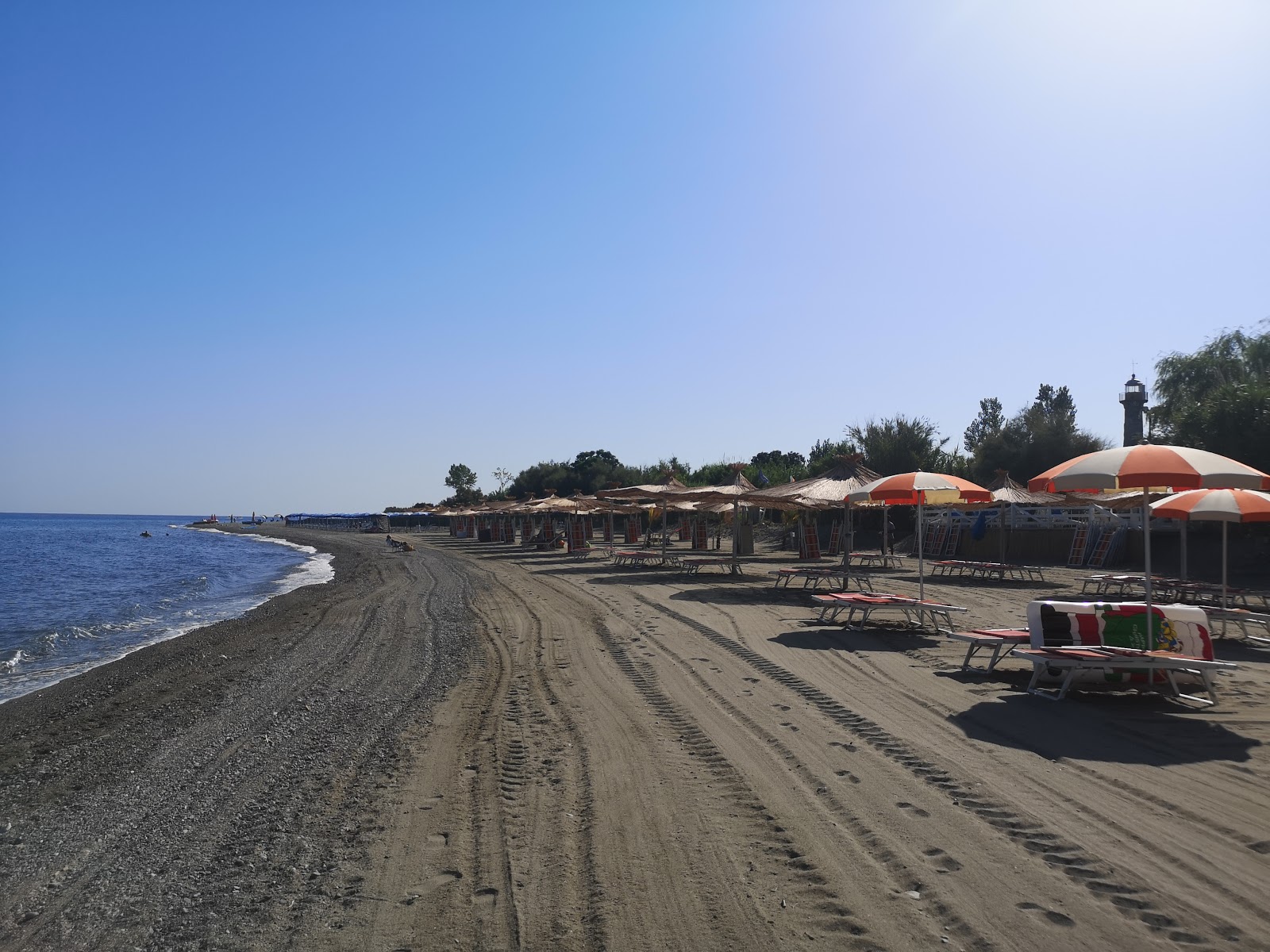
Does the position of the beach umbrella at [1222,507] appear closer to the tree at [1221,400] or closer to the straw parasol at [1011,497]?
the straw parasol at [1011,497]

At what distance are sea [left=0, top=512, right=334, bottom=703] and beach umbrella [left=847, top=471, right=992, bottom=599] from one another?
1116 centimetres

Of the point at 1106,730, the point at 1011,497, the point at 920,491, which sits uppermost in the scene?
the point at 1011,497

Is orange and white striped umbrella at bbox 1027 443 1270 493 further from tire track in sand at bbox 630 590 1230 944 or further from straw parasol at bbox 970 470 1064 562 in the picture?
straw parasol at bbox 970 470 1064 562

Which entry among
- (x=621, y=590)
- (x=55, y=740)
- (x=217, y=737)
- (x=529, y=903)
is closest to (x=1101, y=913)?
(x=529, y=903)

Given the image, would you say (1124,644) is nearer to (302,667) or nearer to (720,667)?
(720,667)

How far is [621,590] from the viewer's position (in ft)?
55.6

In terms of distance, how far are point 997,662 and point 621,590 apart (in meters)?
9.20

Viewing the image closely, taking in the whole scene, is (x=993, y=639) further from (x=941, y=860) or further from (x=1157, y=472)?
(x=941, y=860)

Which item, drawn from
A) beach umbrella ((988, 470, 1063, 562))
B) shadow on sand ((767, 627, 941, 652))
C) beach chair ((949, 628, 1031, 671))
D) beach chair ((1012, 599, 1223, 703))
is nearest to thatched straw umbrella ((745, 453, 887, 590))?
beach umbrella ((988, 470, 1063, 562))

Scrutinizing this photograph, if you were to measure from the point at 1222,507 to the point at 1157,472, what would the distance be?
14.8 feet

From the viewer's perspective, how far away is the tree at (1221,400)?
2033 cm

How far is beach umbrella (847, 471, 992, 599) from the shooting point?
11.3 meters

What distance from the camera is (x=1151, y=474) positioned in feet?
22.7

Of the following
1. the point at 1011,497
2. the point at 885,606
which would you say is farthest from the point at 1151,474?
the point at 1011,497
